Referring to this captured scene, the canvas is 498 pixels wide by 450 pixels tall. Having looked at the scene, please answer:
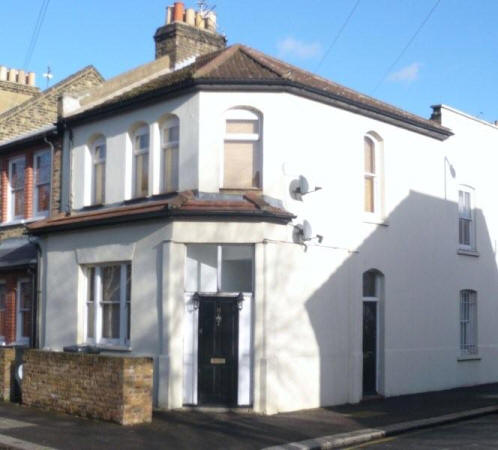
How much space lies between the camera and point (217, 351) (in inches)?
658

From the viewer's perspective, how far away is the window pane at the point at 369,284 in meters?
19.7

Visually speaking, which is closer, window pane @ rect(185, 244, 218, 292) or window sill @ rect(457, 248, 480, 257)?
window pane @ rect(185, 244, 218, 292)

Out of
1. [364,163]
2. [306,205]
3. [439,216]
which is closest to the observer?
[306,205]

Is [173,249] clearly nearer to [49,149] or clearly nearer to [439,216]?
[49,149]

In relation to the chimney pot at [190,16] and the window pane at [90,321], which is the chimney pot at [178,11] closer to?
the chimney pot at [190,16]

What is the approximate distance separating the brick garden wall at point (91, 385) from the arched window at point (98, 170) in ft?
14.7

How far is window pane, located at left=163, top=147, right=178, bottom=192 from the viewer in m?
18.1

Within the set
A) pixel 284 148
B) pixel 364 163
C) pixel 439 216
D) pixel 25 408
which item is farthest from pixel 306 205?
pixel 25 408

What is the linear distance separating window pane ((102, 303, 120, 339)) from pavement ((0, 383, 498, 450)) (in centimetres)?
262

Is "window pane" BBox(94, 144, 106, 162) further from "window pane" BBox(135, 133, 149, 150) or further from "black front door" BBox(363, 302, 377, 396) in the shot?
"black front door" BBox(363, 302, 377, 396)

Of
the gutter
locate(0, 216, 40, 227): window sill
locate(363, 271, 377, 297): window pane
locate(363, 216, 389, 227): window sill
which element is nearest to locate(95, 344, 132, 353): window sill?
the gutter

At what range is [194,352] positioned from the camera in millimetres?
16781

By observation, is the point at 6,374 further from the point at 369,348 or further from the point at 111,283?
the point at 369,348

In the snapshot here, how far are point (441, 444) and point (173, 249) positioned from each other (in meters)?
6.61
